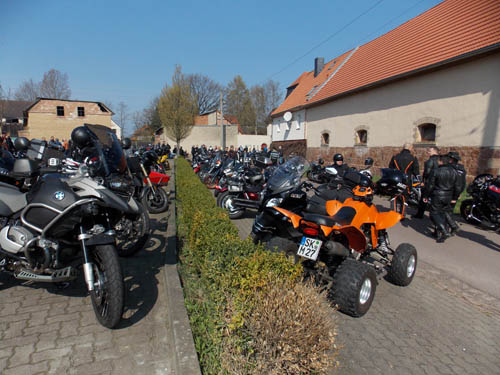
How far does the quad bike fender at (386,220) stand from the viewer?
13.4ft

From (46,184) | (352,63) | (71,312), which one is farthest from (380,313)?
(352,63)

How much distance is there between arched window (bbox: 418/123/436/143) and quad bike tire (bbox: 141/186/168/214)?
37.2 ft

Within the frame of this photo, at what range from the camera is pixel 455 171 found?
6.38 meters

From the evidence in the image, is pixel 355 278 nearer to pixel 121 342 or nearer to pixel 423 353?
pixel 423 353

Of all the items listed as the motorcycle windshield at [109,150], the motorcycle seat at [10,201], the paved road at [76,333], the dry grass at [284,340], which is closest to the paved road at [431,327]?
the dry grass at [284,340]

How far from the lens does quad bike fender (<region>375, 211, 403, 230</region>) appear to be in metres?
4.07

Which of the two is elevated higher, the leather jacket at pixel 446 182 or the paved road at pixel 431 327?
the leather jacket at pixel 446 182

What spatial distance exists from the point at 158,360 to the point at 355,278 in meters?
1.97

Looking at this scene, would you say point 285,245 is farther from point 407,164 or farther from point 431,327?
point 407,164

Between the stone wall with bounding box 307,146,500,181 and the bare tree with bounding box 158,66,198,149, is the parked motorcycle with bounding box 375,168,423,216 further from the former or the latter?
the bare tree with bounding box 158,66,198,149

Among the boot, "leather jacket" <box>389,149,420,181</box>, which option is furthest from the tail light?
"leather jacket" <box>389,149,420,181</box>

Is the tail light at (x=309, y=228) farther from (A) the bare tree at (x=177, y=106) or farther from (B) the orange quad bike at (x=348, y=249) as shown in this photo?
(A) the bare tree at (x=177, y=106)

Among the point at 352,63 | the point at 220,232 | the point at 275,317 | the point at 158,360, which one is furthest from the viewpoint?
the point at 352,63

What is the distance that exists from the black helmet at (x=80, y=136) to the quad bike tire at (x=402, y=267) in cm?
412
